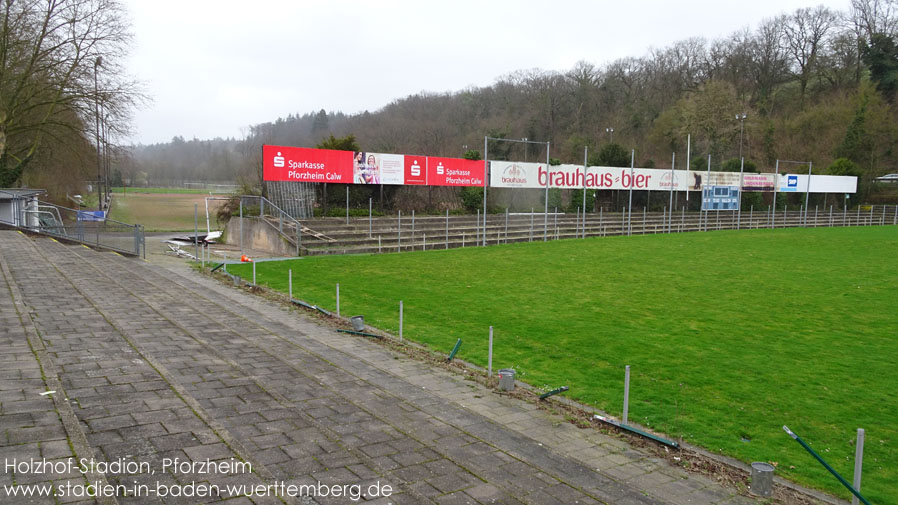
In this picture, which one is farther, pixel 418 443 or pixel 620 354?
pixel 620 354

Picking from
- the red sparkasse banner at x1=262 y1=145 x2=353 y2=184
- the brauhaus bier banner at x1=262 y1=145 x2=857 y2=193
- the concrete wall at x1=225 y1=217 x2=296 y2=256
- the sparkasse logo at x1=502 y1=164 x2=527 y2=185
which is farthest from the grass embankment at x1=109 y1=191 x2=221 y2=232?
the sparkasse logo at x1=502 y1=164 x2=527 y2=185

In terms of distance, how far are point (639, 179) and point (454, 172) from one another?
49.3 feet

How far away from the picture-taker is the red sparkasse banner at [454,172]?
29656 mm

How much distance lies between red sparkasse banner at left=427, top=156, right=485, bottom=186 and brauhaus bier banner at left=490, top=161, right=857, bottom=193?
3.09 feet

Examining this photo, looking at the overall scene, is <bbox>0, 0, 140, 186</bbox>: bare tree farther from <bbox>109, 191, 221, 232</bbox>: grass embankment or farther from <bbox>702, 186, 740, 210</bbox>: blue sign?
<bbox>702, 186, 740, 210</bbox>: blue sign

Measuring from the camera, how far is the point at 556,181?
34.0 metres

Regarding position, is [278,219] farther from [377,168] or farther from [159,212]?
[159,212]

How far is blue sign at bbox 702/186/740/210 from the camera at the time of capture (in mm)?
41156

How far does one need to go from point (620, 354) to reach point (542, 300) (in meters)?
4.49

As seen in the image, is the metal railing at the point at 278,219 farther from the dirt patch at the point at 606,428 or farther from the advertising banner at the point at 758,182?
the advertising banner at the point at 758,182

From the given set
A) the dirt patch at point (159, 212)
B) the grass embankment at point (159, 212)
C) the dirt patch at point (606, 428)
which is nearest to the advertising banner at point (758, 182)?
the dirt patch at point (159, 212)

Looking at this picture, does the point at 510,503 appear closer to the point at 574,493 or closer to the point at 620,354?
the point at 574,493

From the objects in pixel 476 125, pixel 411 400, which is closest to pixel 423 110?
pixel 476 125

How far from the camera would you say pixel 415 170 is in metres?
29.0
